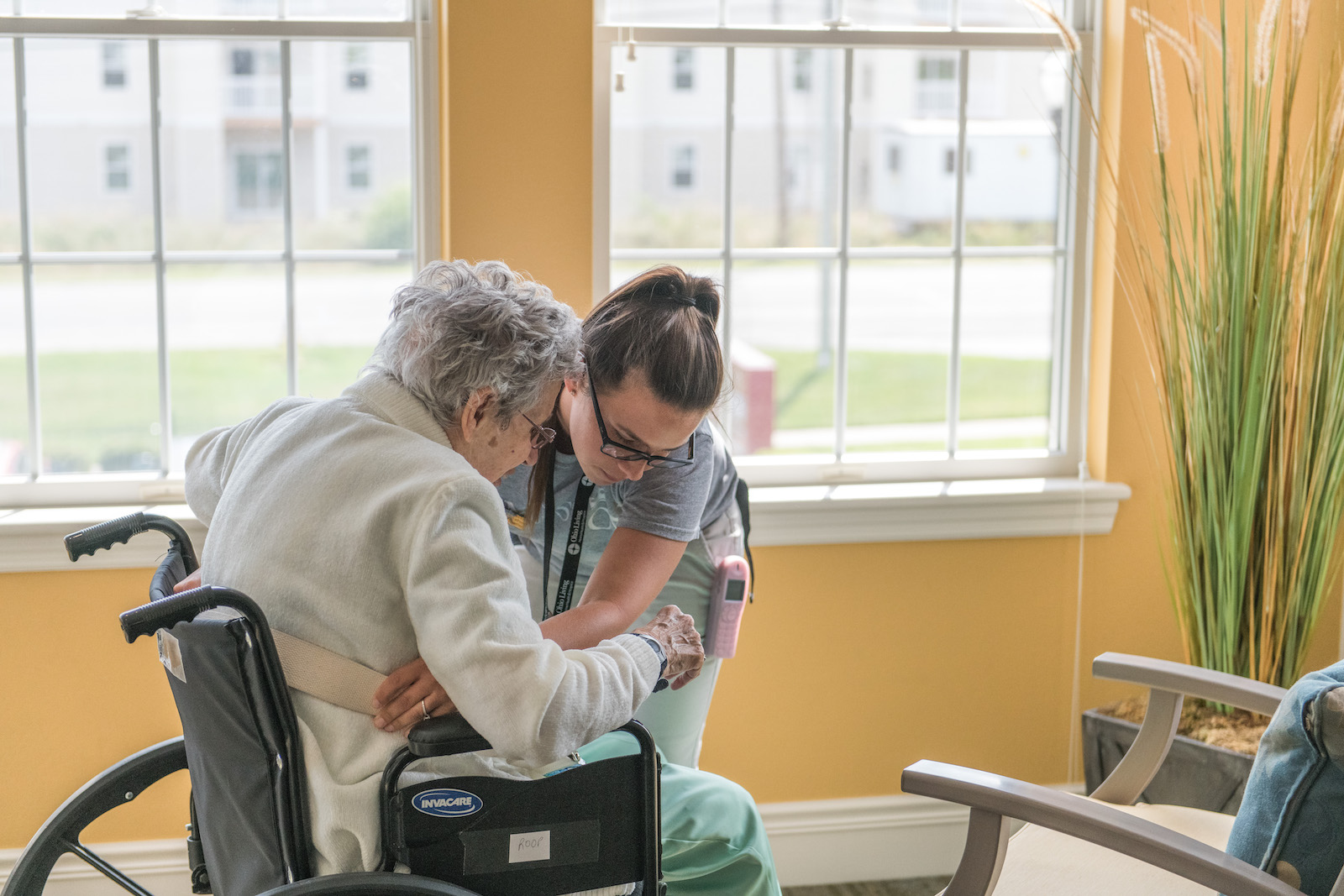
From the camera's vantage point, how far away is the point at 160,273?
8.26ft

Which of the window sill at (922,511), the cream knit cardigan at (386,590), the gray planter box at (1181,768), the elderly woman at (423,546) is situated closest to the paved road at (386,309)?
the window sill at (922,511)

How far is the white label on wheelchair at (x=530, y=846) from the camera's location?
4.29 feet

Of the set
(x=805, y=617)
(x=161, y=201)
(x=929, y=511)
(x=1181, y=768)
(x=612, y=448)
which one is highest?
(x=161, y=201)

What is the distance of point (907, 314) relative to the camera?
277 cm

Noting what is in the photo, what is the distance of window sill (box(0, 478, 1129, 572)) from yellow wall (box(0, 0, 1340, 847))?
0.04 m

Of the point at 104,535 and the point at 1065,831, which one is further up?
the point at 104,535

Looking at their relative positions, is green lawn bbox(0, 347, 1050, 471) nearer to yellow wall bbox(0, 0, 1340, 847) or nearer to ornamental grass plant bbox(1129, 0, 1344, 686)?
yellow wall bbox(0, 0, 1340, 847)

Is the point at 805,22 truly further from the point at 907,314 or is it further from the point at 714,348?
the point at 714,348

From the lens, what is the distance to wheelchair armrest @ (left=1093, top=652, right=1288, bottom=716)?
1846 millimetres

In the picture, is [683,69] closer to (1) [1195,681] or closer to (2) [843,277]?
(2) [843,277]

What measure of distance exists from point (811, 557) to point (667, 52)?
120cm

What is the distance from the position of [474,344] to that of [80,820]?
85cm

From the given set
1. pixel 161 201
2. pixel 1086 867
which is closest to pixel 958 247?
pixel 1086 867

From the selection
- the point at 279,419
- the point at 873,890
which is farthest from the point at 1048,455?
the point at 279,419
